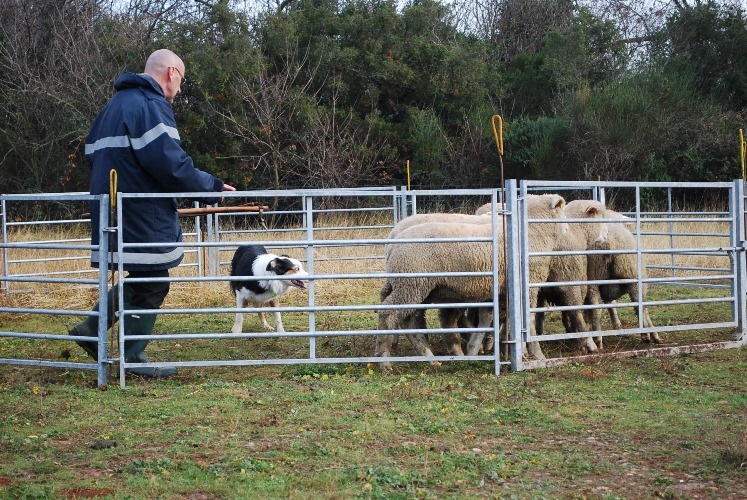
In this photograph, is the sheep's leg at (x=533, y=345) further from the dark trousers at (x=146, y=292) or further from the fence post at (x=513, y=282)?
the dark trousers at (x=146, y=292)

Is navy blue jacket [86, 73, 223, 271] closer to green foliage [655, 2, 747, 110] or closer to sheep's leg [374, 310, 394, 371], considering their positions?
sheep's leg [374, 310, 394, 371]

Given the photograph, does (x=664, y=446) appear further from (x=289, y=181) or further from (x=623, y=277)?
(x=289, y=181)

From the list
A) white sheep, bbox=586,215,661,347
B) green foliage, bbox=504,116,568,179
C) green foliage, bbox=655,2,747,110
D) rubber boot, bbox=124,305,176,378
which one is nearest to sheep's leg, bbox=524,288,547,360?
white sheep, bbox=586,215,661,347

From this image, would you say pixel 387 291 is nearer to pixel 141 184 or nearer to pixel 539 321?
pixel 539 321

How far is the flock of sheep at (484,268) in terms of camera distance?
804 centimetres

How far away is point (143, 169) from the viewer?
764 centimetres

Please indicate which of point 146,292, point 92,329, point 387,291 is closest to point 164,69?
point 146,292

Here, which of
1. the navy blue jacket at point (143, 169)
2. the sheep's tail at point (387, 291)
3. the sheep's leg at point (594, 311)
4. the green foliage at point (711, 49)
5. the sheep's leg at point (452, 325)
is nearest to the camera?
the navy blue jacket at point (143, 169)

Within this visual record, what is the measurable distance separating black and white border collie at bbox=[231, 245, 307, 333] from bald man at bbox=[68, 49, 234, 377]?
2511 millimetres

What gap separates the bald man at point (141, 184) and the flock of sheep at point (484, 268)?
6.03 feet

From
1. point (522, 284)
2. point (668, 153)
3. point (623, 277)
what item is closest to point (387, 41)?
point (668, 153)

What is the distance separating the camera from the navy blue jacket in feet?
24.5

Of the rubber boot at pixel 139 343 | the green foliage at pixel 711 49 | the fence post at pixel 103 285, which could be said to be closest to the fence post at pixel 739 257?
the rubber boot at pixel 139 343

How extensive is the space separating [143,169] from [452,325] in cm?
313
